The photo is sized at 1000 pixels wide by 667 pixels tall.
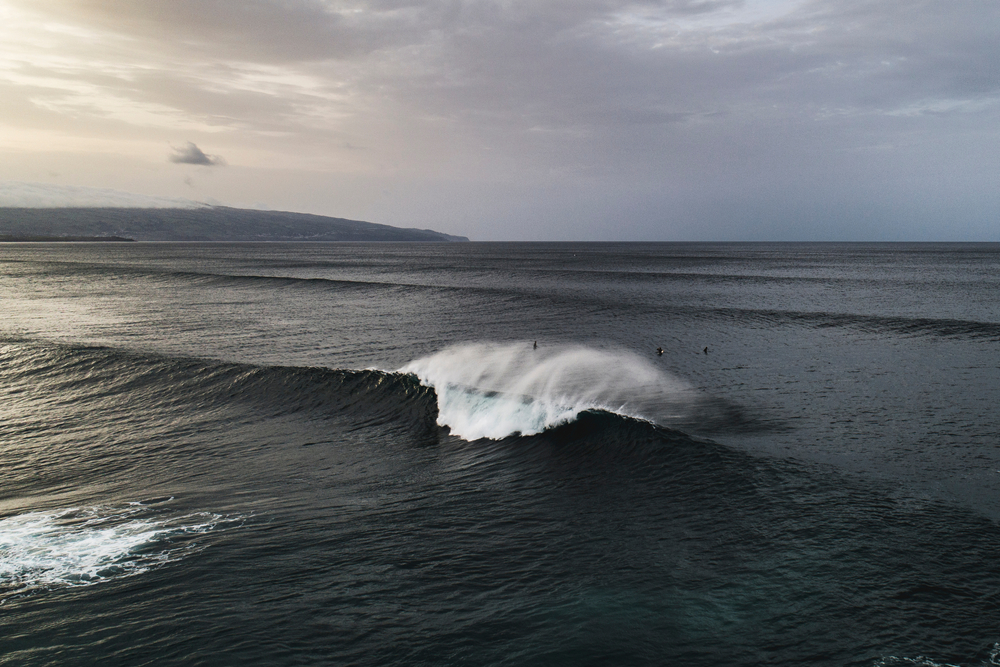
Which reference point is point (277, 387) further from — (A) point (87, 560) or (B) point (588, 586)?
(B) point (588, 586)

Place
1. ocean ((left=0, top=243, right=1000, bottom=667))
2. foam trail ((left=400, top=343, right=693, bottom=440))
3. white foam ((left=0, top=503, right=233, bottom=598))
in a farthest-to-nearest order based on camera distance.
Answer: foam trail ((left=400, top=343, right=693, bottom=440))
white foam ((left=0, top=503, right=233, bottom=598))
ocean ((left=0, top=243, right=1000, bottom=667))

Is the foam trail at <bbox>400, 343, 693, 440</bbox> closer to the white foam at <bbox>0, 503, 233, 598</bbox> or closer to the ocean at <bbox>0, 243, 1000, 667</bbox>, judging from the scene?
the ocean at <bbox>0, 243, 1000, 667</bbox>

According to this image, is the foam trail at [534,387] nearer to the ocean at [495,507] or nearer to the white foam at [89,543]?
the ocean at [495,507]

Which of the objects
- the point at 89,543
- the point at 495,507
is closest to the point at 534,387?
the point at 495,507

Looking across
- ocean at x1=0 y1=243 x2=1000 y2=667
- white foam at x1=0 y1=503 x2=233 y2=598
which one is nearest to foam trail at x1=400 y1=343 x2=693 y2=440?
ocean at x1=0 y1=243 x2=1000 y2=667

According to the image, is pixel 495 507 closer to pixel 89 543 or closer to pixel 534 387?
pixel 89 543
